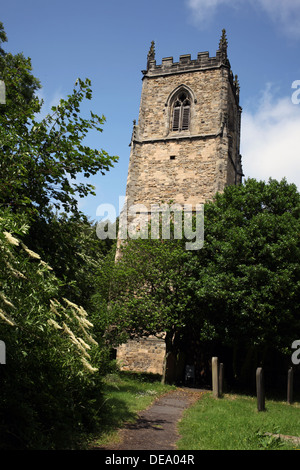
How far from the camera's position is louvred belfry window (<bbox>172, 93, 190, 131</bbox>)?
982 inches

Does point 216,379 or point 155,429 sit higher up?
point 155,429

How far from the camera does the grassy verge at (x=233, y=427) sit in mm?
6306

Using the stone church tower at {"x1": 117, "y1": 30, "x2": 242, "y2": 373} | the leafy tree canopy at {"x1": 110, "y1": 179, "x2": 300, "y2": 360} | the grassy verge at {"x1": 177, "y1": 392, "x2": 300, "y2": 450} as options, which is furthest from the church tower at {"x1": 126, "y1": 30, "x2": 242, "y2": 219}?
the grassy verge at {"x1": 177, "y1": 392, "x2": 300, "y2": 450}

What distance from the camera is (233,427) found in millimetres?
7598

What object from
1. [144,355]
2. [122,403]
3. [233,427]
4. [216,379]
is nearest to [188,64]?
[144,355]

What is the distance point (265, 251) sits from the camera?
1464cm

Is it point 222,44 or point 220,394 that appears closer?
point 220,394

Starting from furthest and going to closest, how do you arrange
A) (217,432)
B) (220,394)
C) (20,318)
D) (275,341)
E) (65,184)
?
(275,341) < (220,394) < (65,184) < (217,432) < (20,318)

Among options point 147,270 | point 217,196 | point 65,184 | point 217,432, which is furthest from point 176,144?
point 217,432

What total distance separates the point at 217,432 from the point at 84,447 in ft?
8.84

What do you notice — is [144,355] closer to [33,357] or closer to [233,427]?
[233,427]

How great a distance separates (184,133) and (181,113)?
5.18 feet
